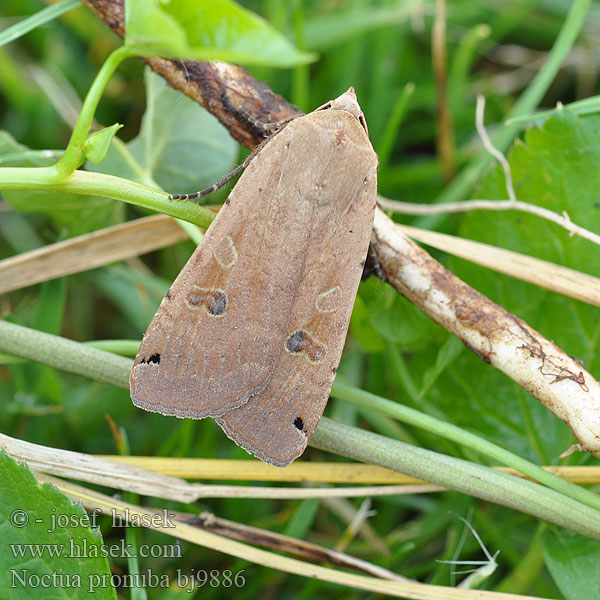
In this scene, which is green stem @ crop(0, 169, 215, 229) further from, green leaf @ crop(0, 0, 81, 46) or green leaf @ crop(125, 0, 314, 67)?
green leaf @ crop(0, 0, 81, 46)

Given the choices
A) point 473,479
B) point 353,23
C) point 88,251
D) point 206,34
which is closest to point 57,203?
point 88,251

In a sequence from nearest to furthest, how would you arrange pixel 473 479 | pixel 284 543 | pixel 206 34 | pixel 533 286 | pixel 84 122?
pixel 206 34 → pixel 84 122 → pixel 473 479 → pixel 284 543 → pixel 533 286

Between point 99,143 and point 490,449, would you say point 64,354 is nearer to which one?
point 99,143

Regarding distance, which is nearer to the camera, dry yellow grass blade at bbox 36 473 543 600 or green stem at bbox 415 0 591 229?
dry yellow grass blade at bbox 36 473 543 600

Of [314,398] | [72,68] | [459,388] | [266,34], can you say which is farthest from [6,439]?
[72,68]

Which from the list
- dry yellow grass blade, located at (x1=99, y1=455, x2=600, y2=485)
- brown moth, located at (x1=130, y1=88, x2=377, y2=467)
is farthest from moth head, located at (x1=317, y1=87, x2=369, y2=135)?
dry yellow grass blade, located at (x1=99, y1=455, x2=600, y2=485)

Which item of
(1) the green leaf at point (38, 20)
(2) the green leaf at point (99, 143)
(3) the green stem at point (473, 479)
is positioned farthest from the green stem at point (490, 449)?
(1) the green leaf at point (38, 20)

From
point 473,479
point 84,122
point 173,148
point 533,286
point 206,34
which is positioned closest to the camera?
point 206,34
